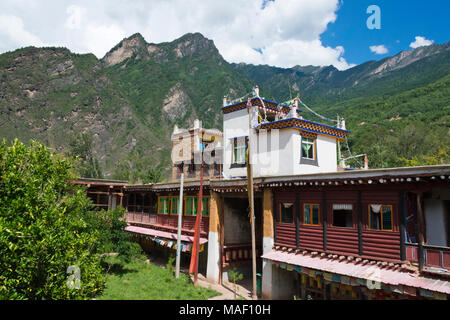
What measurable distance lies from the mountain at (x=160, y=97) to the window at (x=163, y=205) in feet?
129

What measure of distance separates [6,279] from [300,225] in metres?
10.9

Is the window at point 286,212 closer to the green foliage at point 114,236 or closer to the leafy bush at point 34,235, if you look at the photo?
the leafy bush at point 34,235

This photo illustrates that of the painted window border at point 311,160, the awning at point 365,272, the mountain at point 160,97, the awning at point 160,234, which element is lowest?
the awning at point 365,272

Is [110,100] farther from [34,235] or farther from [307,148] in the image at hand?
[34,235]

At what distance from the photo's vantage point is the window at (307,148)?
2108 cm

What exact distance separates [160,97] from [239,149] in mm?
109320

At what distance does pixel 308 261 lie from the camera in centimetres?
1296

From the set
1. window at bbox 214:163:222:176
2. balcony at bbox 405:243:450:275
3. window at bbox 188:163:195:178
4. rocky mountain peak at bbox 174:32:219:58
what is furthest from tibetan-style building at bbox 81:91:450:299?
rocky mountain peak at bbox 174:32:219:58

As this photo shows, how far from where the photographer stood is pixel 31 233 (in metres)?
8.47

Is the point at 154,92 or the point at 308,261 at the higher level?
the point at 154,92

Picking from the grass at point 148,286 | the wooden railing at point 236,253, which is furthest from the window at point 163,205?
the wooden railing at point 236,253

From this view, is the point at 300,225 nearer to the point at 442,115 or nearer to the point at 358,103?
the point at 442,115
